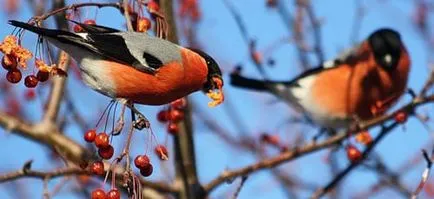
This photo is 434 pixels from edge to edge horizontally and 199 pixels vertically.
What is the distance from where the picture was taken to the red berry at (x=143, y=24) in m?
1.89

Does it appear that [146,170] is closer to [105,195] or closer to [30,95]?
[105,195]

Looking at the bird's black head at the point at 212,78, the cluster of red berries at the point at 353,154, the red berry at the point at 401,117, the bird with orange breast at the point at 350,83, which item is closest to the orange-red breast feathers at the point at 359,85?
the bird with orange breast at the point at 350,83

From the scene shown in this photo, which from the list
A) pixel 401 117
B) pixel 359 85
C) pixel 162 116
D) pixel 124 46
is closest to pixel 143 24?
pixel 124 46

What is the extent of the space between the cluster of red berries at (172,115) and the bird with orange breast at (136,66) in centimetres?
19

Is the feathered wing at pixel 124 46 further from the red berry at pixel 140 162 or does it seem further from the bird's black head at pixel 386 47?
the bird's black head at pixel 386 47

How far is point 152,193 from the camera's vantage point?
2.45 metres

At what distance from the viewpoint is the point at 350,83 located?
3787 millimetres

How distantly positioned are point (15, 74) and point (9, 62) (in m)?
0.04

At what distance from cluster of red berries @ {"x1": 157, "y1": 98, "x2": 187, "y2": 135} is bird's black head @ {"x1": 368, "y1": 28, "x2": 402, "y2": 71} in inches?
74.2

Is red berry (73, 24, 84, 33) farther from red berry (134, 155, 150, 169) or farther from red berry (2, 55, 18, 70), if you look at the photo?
red berry (134, 155, 150, 169)

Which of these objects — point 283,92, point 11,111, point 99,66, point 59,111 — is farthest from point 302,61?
point 99,66

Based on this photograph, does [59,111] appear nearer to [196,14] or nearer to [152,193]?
[152,193]

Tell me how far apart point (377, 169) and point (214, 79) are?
4.02 feet

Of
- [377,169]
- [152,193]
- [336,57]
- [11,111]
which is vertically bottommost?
[377,169]
